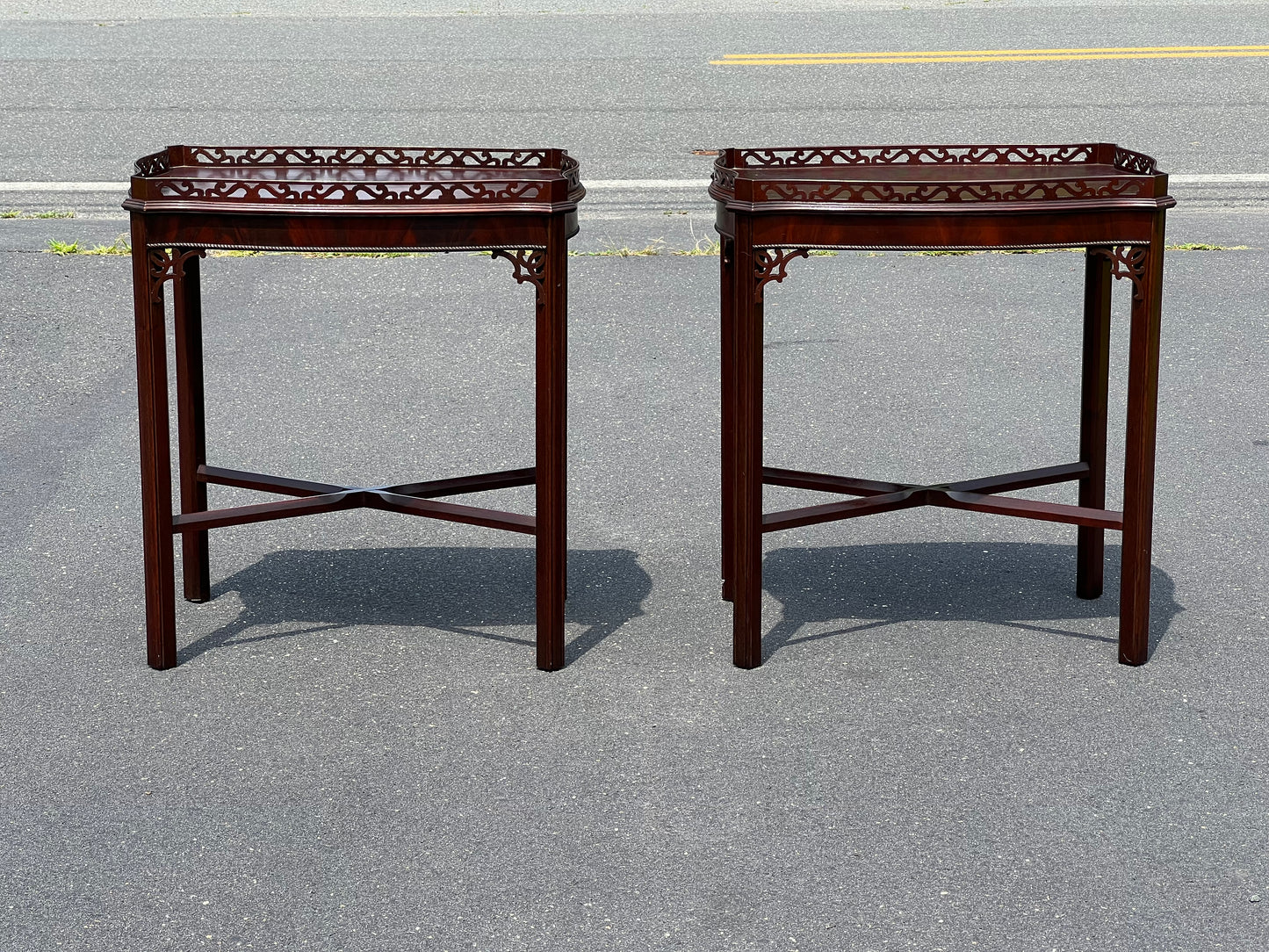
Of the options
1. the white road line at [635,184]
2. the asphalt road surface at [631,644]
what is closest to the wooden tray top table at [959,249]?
the asphalt road surface at [631,644]

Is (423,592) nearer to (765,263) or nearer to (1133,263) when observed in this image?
(765,263)

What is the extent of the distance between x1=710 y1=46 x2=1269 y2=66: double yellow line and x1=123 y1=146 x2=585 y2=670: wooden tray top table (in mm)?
8705

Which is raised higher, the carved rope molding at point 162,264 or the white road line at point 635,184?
the carved rope molding at point 162,264

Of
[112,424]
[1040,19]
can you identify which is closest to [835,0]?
[1040,19]

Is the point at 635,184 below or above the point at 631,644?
above

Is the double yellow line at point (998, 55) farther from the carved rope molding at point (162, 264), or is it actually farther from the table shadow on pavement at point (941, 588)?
the carved rope molding at point (162, 264)

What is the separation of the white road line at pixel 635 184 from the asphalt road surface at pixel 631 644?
426mm

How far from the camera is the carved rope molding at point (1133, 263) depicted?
10.9 ft

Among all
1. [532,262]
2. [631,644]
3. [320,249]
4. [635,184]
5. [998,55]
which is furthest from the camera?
[998,55]

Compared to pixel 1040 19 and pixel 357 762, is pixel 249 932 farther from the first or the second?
pixel 1040 19

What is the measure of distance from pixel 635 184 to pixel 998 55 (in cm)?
453

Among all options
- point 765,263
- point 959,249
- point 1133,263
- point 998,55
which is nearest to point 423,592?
point 765,263

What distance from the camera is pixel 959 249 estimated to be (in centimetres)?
333

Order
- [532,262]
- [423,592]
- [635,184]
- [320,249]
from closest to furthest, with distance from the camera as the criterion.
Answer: [320,249], [532,262], [423,592], [635,184]
